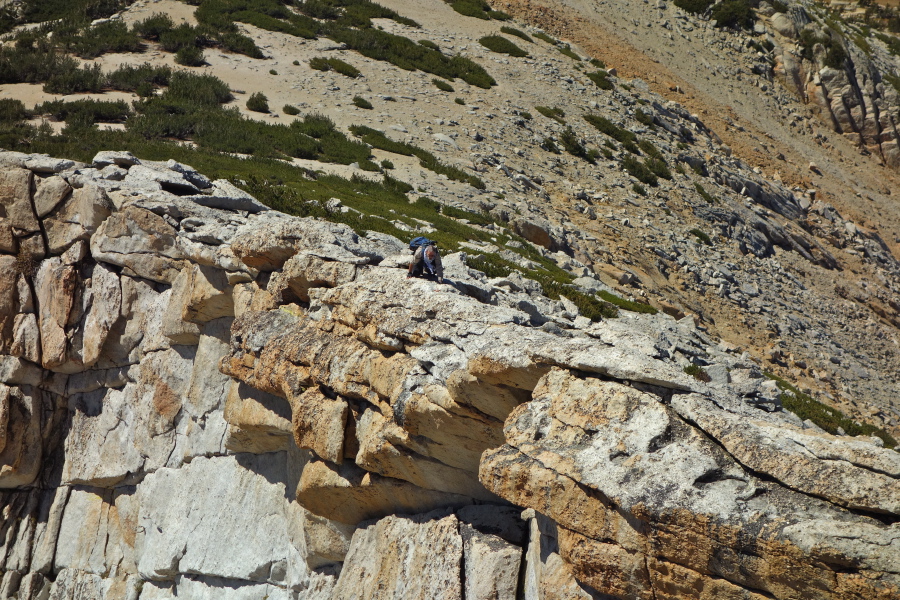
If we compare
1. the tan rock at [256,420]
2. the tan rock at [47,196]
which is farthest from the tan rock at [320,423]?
the tan rock at [47,196]

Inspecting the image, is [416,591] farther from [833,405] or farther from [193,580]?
[833,405]

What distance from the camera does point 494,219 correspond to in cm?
3403

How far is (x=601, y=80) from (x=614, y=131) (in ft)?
30.5

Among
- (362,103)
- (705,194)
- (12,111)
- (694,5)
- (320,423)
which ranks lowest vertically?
(12,111)

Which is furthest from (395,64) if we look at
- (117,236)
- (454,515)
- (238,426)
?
(454,515)

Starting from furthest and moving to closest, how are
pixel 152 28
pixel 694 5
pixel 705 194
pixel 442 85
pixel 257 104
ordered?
1. pixel 694 5
2. pixel 152 28
3. pixel 442 85
4. pixel 705 194
5. pixel 257 104

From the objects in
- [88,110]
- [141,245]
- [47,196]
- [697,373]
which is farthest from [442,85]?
[697,373]

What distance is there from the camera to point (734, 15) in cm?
7412

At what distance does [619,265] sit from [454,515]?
22.2m

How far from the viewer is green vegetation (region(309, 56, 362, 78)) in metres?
49.5

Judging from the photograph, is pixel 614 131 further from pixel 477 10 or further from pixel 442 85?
pixel 477 10

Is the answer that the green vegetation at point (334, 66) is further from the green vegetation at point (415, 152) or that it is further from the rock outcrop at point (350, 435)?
the rock outcrop at point (350, 435)

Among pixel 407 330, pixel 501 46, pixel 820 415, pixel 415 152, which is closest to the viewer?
pixel 407 330

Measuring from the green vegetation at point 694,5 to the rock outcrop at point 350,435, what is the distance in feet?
199
